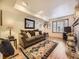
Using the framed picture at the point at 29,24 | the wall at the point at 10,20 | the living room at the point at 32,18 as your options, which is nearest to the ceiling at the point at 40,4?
the living room at the point at 32,18

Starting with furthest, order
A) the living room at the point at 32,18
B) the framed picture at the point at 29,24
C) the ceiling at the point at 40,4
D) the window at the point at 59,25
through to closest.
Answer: the window at the point at 59,25 → the framed picture at the point at 29,24 → the ceiling at the point at 40,4 → the living room at the point at 32,18

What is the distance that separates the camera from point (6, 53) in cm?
256

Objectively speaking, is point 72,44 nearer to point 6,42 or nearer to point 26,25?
point 6,42

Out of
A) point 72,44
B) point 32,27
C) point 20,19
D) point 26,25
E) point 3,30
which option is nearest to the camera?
point 72,44

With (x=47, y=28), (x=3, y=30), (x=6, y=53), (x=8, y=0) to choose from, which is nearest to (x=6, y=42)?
(x=6, y=53)

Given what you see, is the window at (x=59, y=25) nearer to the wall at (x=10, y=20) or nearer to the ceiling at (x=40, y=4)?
the ceiling at (x=40, y=4)

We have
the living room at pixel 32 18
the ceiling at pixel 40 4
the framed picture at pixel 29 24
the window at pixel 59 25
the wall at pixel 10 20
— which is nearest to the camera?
the living room at pixel 32 18

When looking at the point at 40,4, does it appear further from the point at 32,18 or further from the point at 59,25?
the point at 59,25

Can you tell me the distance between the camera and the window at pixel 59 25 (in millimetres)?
7729

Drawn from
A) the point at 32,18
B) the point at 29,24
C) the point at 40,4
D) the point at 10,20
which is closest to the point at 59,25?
the point at 32,18

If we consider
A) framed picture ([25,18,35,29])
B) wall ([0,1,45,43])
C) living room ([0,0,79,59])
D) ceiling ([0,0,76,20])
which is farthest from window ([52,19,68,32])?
wall ([0,1,45,43])

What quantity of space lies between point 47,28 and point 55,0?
5.75 meters

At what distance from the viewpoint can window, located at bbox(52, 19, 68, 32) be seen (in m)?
7.73

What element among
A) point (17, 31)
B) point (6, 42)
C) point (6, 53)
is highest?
point (17, 31)
